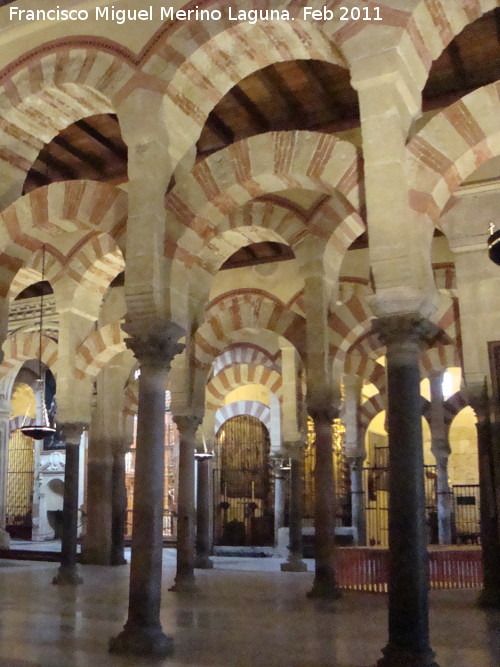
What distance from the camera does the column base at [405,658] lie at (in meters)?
3.65

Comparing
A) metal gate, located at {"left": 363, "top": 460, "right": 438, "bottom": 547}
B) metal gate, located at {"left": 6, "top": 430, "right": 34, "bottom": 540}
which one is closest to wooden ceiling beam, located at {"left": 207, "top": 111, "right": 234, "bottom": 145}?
metal gate, located at {"left": 363, "top": 460, "right": 438, "bottom": 547}

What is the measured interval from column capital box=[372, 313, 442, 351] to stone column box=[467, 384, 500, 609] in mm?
2599

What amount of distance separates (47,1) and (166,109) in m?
1.63

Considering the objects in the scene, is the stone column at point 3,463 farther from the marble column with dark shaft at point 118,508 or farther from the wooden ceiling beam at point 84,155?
the wooden ceiling beam at point 84,155

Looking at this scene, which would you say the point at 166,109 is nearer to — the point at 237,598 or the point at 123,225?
the point at 123,225

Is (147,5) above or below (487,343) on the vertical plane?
above

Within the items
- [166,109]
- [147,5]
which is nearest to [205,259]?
[166,109]

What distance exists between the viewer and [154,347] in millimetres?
4840

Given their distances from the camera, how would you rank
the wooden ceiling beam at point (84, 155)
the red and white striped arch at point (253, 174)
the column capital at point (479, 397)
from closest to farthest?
1. the red and white striped arch at point (253, 174)
2. the column capital at point (479, 397)
3. the wooden ceiling beam at point (84, 155)

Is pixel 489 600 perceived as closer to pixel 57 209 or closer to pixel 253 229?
pixel 253 229

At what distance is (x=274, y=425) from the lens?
14156 millimetres

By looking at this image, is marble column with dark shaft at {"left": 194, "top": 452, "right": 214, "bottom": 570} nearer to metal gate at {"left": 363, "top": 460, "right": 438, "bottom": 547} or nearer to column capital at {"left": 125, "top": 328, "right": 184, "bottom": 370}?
metal gate at {"left": 363, "top": 460, "right": 438, "bottom": 547}

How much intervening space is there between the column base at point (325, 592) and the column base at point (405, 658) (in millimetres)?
2978

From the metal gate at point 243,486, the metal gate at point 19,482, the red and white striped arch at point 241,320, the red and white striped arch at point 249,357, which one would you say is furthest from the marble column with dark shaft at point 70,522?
the metal gate at point 19,482
